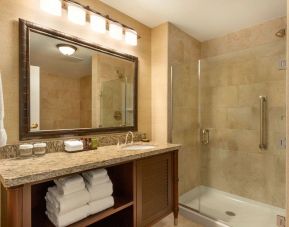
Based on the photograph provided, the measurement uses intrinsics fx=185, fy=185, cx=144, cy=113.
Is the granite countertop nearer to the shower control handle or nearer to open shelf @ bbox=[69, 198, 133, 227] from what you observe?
open shelf @ bbox=[69, 198, 133, 227]

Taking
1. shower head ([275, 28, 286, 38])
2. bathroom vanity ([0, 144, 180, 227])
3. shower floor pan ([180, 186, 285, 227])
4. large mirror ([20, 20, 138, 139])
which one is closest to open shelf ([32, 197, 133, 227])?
bathroom vanity ([0, 144, 180, 227])

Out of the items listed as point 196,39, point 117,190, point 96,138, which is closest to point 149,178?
point 117,190

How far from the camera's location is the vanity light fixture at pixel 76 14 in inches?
64.7

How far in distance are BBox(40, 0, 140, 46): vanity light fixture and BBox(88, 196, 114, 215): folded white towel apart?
1.55 metres

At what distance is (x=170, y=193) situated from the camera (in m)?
1.87

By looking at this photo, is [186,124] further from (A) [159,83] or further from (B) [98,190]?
(B) [98,190]

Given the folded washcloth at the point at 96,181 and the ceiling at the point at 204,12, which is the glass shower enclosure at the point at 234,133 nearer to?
the ceiling at the point at 204,12

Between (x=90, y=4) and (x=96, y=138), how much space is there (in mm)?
1331

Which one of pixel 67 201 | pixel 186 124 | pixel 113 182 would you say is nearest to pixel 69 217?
pixel 67 201

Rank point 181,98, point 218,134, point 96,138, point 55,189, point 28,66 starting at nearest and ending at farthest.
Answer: point 55,189
point 28,66
point 96,138
point 181,98
point 218,134

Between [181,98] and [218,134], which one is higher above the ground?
[181,98]

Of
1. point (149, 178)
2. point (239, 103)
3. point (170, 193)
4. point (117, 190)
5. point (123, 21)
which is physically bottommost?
point (170, 193)

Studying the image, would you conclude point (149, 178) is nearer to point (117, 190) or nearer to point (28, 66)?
point (117, 190)

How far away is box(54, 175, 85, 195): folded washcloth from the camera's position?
3.99 feet
